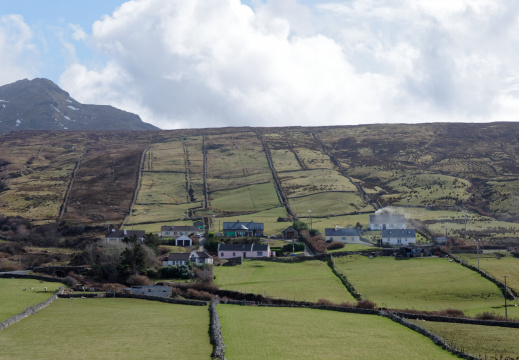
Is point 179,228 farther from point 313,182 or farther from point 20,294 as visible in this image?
point 313,182

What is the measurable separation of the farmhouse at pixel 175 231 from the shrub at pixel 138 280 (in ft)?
111

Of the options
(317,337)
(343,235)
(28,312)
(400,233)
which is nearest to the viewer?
(317,337)

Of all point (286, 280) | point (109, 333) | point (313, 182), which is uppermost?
point (313, 182)

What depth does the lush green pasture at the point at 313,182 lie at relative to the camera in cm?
14000

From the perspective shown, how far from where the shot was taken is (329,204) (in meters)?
126

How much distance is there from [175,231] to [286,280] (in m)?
40.5

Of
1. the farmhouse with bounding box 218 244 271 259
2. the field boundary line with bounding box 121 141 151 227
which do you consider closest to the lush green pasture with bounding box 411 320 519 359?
the farmhouse with bounding box 218 244 271 259

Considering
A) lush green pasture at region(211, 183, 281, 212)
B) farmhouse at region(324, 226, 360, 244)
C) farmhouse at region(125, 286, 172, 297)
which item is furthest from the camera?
lush green pasture at region(211, 183, 281, 212)

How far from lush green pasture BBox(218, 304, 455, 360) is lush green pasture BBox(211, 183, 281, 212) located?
259 ft

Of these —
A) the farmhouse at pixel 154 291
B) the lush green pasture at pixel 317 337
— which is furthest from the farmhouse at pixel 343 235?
the lush green pasture at pixel 317 337

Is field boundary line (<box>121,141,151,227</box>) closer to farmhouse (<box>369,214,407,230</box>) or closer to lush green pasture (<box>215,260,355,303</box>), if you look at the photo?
lush green pasture (<box>215,260,355,303</box>)

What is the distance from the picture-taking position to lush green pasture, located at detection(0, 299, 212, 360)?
110ft

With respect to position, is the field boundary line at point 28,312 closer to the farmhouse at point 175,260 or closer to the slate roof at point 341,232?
the farmhouse at point 175,260

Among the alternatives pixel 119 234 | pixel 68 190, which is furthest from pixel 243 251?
pixel 68 190
